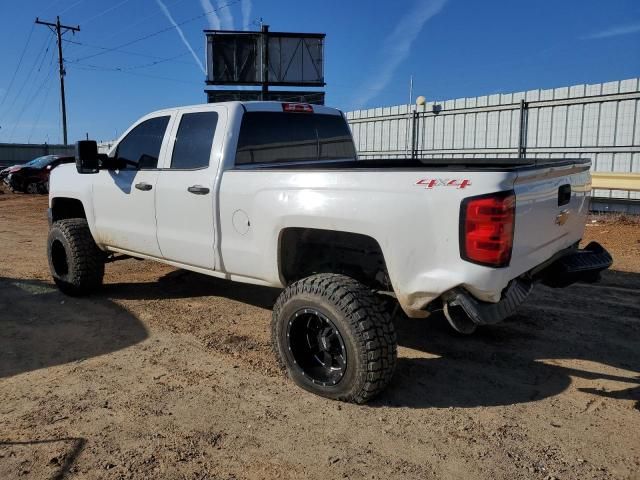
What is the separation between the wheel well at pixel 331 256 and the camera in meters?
3.61

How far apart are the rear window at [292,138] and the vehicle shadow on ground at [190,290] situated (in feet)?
5.36

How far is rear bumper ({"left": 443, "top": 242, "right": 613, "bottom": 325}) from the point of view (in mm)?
2980

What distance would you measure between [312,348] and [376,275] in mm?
649

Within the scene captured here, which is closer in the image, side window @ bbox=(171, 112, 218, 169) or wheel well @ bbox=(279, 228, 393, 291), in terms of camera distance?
wheel well @ bbox=(279, 228, 393, 291)

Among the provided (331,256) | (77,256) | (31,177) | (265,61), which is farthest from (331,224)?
(31,177)

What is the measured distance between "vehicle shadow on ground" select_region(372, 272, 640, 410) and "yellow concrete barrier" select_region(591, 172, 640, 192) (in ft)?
20.1

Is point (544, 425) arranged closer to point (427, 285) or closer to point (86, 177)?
point (427, 285)

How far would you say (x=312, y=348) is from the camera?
12.1 feet

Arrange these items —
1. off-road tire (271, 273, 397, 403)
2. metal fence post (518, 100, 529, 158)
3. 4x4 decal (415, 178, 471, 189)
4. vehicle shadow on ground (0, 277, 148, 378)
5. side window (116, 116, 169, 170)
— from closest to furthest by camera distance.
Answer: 4x4 decal (415, 178, 471, 189) < off-road tire (271, 273, 397, 403) < vehicle shadow on ground (0, 277, 148, 378) < side window (116, 116, 169, 170) < metal fence post (518, 100, 529, 158)

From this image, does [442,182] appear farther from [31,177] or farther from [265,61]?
[31,177]

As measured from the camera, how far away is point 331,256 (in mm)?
3914

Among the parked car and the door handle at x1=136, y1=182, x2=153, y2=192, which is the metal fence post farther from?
the parked car

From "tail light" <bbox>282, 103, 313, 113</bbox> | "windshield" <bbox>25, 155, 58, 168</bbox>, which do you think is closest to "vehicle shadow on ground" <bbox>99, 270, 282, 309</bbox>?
"tail light" <bbox>282, 103, 313, 113</bbox>

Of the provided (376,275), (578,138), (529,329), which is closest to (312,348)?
(376,275)
